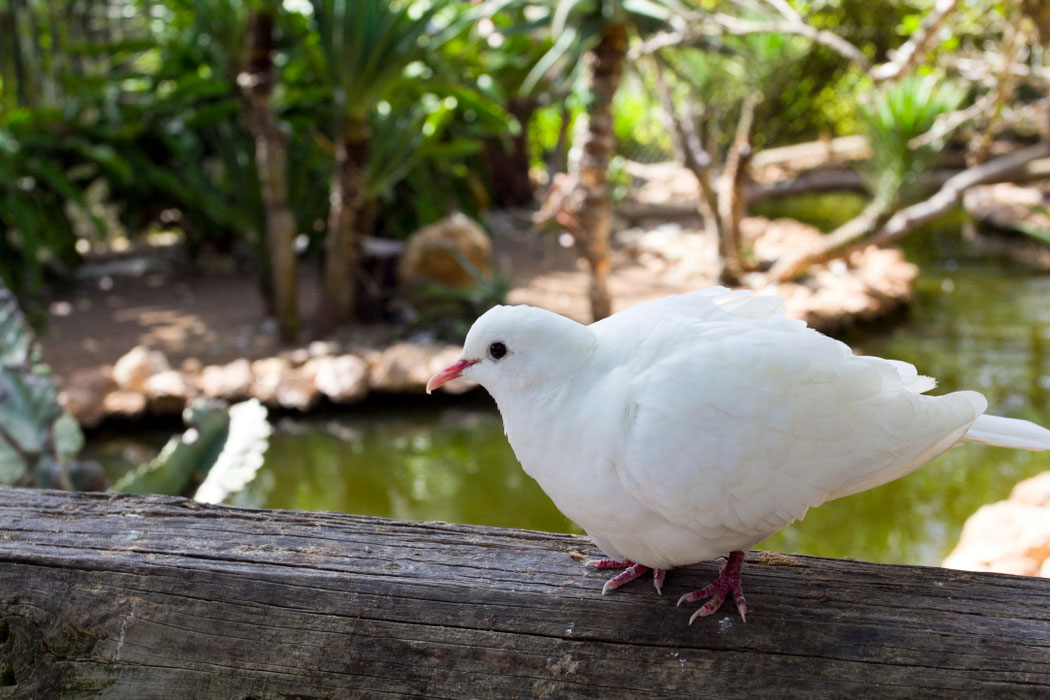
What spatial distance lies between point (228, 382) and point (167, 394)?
298 millimetres

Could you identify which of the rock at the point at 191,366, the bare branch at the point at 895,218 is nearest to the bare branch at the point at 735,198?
the bare branch at the point at 895,218

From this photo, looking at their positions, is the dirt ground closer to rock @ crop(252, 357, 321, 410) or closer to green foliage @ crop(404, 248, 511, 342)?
green foliage @ crop(404, 248, 511, 342)

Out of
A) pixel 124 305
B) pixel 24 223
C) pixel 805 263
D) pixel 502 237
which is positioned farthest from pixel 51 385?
pixel 502 237

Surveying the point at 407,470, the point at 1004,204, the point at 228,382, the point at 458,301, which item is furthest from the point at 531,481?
the point at 1004,204

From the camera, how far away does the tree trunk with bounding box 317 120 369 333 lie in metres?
5.12

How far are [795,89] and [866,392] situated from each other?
26.7 feet

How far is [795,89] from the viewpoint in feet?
28.7

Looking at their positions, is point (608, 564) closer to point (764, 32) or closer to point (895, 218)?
point (764, 32)

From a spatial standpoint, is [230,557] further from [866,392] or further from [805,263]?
[805,263]

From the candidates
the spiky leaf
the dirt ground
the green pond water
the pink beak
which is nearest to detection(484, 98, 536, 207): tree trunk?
the dirt ground

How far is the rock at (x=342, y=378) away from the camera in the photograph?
183 inches

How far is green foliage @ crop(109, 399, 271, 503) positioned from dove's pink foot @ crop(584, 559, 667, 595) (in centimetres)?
122

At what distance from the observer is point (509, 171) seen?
934cm

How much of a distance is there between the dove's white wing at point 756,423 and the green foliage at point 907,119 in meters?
4.71
